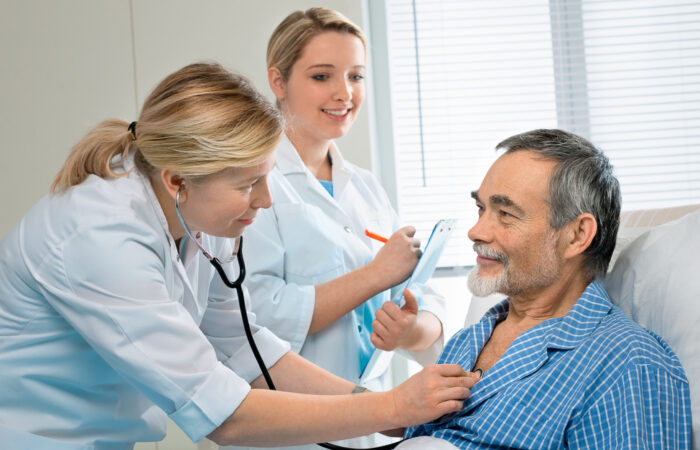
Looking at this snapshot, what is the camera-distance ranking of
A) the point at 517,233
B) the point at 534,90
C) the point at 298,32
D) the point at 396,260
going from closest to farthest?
the point at 517,233 → the point at 396,260 → the point at 298,32 → the point at 534,90

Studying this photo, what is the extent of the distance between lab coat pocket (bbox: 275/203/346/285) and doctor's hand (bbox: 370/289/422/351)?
24 centimetres

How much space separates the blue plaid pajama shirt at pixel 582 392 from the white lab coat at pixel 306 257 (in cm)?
42

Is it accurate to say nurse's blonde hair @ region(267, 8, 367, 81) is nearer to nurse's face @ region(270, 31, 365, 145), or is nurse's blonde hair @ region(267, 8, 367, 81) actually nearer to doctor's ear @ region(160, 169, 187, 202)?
nurse's face @ region(270, 31, 365, 145)

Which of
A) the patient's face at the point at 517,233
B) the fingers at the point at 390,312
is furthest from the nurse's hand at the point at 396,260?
the patient's face at the point at 517,233

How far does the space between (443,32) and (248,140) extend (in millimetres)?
1740

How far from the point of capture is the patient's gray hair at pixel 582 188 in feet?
4.47

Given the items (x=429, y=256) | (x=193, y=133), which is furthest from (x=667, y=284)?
(x=193, y=133)

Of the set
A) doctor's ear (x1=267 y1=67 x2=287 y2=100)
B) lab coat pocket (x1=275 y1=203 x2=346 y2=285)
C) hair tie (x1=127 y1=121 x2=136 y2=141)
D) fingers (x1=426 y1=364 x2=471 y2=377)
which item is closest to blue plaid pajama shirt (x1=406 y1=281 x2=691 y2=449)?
fingers (x1=426 y1=364 x2=471 y2=377)

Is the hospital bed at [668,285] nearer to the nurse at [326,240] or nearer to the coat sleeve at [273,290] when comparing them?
the nurse at [326,240]

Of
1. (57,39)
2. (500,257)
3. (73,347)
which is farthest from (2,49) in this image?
(500,257)

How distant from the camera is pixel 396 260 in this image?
5.34 ft

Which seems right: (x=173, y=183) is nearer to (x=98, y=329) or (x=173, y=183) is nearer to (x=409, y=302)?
(x=98, y=329)

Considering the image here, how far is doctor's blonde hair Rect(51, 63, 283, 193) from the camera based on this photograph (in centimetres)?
114

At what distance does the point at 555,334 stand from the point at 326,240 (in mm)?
638
